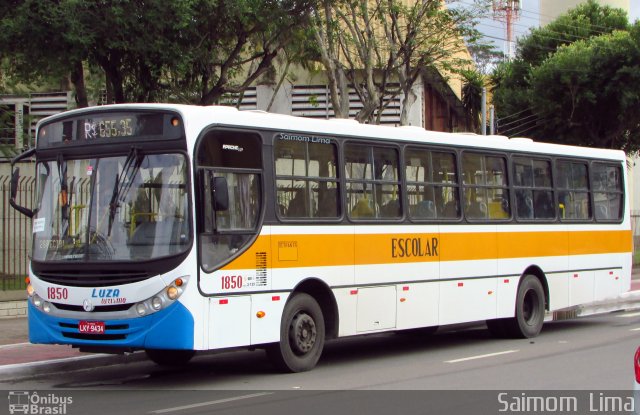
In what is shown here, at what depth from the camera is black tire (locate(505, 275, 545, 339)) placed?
52.0 ft

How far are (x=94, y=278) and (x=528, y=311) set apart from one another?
8580 millimetres

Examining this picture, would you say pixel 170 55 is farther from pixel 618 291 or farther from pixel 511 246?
pixel 618 291

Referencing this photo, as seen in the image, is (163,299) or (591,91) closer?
(163,299)

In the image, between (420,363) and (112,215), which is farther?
(420,363)

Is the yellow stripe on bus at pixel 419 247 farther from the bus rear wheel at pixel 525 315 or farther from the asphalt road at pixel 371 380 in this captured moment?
the asphalt road at pixel 371 380

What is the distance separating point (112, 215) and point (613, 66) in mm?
26534

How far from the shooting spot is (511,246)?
1565 centimetres

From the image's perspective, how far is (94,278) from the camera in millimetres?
10539

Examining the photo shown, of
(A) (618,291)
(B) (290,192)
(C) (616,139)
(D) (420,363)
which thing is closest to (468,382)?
(D) (420,363)

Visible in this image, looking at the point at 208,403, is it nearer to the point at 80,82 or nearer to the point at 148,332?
the point at 148,332

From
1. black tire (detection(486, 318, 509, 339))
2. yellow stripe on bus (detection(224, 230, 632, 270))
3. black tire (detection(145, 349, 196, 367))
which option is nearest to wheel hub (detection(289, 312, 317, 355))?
yellow stripe on bus (detection(224, 230, 632, 270))

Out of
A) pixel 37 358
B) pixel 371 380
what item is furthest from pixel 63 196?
pixel 371 380

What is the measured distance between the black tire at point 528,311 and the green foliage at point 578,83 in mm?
18088

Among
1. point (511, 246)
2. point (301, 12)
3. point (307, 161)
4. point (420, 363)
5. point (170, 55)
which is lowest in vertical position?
point (420, 363)
